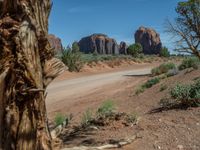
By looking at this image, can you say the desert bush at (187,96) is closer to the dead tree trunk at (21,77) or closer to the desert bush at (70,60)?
the dead tree trunk at (21,77)

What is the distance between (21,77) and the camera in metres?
4.69

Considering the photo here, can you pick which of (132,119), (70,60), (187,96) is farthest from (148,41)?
(132,119)

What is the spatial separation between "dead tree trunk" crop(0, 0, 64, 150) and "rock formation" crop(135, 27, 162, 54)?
127922 millimetres

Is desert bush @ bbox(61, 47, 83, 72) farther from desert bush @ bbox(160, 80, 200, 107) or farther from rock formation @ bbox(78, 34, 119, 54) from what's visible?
rock formation @ bbox(78, 34, 119, 54)

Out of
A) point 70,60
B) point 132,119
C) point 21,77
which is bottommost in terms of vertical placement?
point 132,119

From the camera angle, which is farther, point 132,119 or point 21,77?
point 132,119

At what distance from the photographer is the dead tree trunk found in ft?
15.3

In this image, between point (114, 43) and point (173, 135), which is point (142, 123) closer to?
point (173, 135)

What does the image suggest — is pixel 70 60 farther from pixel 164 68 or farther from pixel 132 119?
pixel 132 119

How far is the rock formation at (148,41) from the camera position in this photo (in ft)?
432

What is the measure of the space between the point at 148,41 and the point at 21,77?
128301mm

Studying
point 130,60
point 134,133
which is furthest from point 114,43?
point 134,133

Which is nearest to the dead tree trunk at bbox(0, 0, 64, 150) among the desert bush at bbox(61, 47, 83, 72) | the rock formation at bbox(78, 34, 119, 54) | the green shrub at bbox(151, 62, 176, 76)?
the green shrub at bbox(151, 62, 176, 76)

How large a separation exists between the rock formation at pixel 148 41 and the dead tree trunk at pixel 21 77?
420ft
